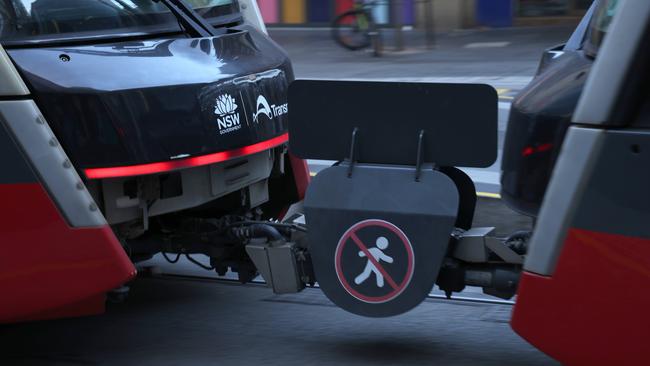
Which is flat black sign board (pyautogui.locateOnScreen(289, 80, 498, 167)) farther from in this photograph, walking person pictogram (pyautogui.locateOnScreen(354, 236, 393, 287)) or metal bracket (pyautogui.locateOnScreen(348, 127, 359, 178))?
walking person pictogram (pyautogui.locateOnScreen(354, 236, 393, 287))

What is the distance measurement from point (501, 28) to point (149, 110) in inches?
650

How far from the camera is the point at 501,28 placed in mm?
20031

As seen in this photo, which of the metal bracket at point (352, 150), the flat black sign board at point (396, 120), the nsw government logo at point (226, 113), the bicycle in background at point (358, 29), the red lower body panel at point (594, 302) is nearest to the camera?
the red lower body panel at point (594, 302)

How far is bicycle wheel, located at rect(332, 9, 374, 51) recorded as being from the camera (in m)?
17.7

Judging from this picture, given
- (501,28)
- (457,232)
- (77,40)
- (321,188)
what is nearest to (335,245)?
(321,188)

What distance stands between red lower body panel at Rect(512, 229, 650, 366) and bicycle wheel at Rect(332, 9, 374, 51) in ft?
46.9

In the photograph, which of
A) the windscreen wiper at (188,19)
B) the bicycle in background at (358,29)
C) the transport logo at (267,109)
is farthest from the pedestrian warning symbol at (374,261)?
the bicycle in background at (358,29)

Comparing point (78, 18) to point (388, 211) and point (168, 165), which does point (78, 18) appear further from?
point (388, 211)

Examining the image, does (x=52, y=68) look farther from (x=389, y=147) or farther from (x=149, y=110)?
(x=389, y=147)

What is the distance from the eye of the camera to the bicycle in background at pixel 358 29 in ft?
57.3

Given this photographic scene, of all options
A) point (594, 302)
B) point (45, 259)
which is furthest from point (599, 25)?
point (45, 259)

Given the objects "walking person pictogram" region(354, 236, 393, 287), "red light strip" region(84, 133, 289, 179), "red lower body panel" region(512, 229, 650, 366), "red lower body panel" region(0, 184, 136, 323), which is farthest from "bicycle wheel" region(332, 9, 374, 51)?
"red lower body panel" region(512, 229, 650, 366)

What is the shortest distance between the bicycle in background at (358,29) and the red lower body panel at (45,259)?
1357cm

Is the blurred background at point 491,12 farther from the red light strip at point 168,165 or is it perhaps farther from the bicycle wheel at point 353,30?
the red light strip at point 168,165
